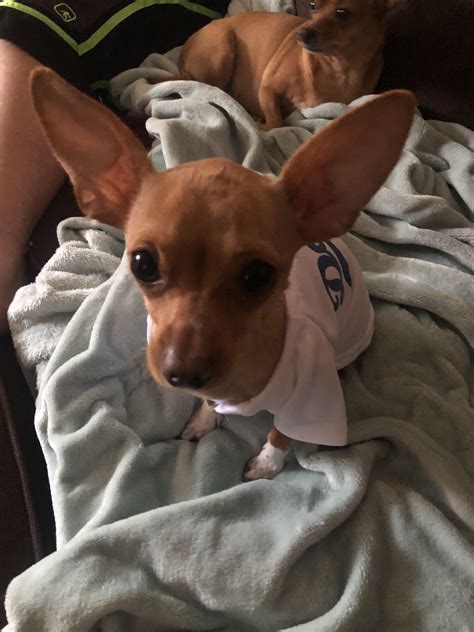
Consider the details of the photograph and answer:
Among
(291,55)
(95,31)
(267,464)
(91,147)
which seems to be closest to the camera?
(91,147)

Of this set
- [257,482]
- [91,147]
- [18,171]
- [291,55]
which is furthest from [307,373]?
[291,55]

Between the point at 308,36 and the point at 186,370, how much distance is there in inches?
56.4

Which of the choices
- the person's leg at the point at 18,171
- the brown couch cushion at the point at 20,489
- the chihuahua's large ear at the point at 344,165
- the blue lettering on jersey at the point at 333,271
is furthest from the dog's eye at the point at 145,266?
the person's leg at the point at 18,171

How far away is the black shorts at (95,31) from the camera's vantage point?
5.25 ft

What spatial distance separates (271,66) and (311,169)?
1.39 meters

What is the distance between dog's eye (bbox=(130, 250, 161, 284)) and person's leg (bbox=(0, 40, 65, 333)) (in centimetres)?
65

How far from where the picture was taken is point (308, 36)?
73.7 inches

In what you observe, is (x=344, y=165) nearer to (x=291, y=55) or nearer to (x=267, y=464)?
(x=267, y=464)

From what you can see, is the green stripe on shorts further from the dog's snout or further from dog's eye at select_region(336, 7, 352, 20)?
the dog's snout

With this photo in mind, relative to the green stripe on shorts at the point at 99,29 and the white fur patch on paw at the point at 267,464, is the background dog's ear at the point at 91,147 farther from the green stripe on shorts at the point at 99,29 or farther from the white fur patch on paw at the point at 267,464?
the green stripe on shorts at the point at 99,29

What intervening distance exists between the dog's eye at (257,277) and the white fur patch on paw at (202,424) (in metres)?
0.43

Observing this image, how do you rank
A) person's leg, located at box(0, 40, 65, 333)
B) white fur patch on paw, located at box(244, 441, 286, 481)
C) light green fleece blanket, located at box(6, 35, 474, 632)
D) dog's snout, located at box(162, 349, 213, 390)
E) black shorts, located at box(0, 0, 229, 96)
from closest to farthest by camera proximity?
dog's snout, located at box(162, 349, 213, 390)
light green fleece blanket, located at box(6, 35, 474, 632)
white fur patch on paw, located at box(244, 441, 286, 481)
person's leg, located at box(0, 40, 65, 333)
black shorts, located at box(0, 0, 229, 96)

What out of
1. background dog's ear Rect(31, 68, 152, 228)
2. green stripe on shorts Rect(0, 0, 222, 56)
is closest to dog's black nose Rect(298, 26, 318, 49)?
green stripe on shorts Rect(0, 0, 222, 56)

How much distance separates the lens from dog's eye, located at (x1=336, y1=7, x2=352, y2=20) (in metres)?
1.86
